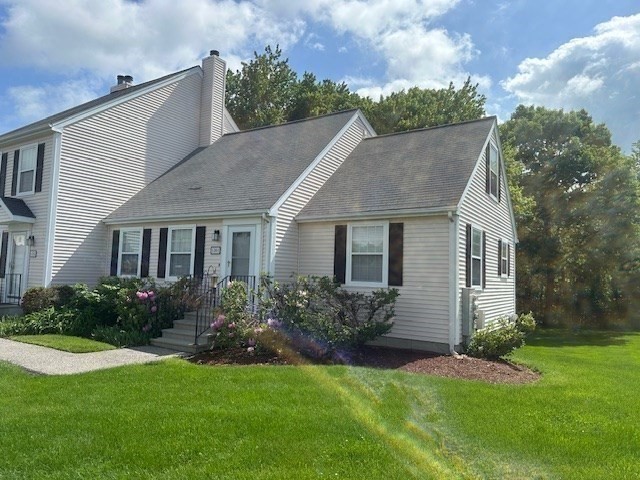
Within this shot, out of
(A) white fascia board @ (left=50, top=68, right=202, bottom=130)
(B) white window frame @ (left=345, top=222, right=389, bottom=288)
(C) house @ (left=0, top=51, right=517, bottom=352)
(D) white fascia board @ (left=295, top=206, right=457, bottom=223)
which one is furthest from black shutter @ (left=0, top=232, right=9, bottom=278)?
(B) white window frame @ (left=345, top=222, right=389, bottom=288)

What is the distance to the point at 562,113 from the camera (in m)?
27.4

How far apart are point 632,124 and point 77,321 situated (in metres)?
34.9

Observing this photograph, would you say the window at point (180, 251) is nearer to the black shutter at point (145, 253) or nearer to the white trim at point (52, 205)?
the black shutter at point (145, 253)

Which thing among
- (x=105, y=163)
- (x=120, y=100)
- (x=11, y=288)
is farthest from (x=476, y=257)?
(x=11, y=288)

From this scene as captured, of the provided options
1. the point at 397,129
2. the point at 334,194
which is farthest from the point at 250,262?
the point at 397,129

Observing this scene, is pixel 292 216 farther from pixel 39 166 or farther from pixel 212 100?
pixel 212 100

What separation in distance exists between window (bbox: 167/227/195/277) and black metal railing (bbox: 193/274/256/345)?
0.82 m

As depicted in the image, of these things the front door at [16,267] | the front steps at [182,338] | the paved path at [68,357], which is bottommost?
the paved path at [68,357]

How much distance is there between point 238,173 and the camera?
563 inches

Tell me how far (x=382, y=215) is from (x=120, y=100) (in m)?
10.2

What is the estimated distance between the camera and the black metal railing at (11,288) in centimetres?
1423

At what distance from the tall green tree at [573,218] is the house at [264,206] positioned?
28.4 feet

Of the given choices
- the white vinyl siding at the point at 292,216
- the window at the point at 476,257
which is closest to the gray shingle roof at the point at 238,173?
the white vinyl siding at the point at 292,216

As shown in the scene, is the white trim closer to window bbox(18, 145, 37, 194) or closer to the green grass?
window bbox(18, 145, 37, 194)
